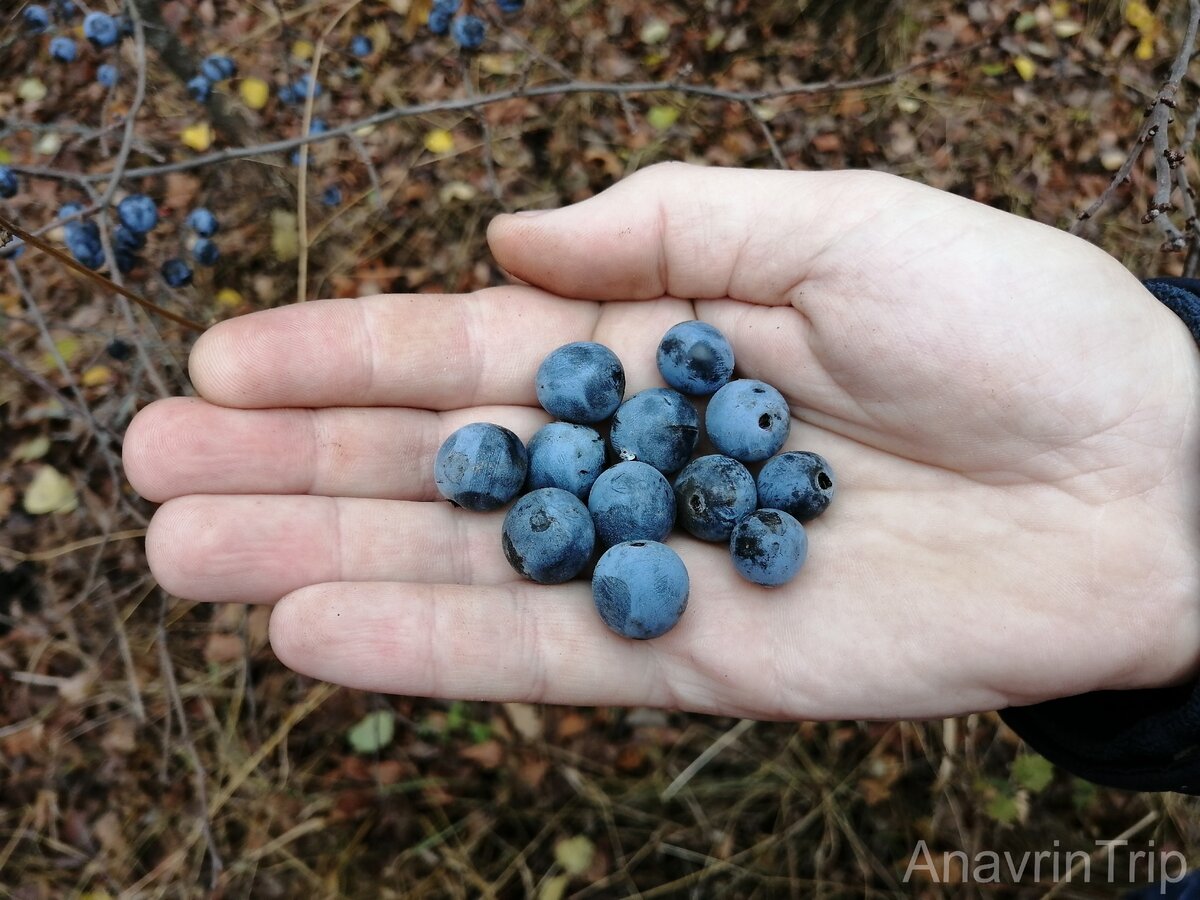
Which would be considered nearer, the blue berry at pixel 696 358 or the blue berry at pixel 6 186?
the blue berry at pixel 696 358

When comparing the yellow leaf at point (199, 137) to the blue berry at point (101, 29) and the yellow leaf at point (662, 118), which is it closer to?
the blue berry at point (101, 29)

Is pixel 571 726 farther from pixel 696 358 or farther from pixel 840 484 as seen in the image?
pixel 696 358

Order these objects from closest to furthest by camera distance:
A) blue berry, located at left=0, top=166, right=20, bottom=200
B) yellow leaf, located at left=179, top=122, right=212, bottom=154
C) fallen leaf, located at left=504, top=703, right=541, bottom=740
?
blue berry, located at left=0, top=166, right=20, bottom=200
fallen leaf, located at left=504, top=703, right=541, bottom=740
yellow leaf, located at left=179, top=122, right=212, bottom=154

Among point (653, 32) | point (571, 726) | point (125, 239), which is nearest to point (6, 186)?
point (125, 239)

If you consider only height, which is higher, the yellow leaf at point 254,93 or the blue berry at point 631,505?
the yellow leaf at point 254,93

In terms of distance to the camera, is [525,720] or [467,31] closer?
[525,720]

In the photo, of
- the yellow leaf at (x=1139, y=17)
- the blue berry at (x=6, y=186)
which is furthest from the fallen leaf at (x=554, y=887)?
the yellow leaf at (x=1139, y=17)

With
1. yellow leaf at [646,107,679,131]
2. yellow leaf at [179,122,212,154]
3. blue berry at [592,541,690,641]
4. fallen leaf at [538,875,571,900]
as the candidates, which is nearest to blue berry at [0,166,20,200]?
yellow leaf at [179,122,212,154]

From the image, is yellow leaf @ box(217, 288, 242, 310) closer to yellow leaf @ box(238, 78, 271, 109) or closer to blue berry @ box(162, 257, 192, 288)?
blue berry @ box(162, 257, 192, 288)
